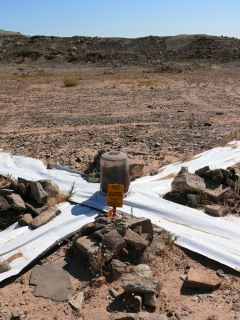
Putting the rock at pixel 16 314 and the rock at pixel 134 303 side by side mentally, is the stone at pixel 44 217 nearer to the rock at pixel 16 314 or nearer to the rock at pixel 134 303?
the rock at pixel 16 314

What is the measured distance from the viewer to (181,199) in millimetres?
4480

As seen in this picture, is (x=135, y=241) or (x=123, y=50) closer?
(x=135, y=241)

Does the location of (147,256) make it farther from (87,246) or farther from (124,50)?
(124,50)

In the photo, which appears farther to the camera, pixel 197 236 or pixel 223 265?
pixel 197 236

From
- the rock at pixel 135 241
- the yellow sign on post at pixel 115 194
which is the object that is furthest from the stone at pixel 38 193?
the rock at pixel 135 241

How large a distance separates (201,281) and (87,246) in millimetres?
1105

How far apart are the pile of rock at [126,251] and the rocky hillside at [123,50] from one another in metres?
36.1

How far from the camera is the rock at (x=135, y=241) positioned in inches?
125

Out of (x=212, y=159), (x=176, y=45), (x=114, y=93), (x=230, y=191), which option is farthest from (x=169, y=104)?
(x=176, y=45)

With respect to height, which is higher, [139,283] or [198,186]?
[198,186]

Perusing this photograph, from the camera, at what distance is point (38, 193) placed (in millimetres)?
4012

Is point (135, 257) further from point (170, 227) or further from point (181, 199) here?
point (181, 199)

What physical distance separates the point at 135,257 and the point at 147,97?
1160 cm

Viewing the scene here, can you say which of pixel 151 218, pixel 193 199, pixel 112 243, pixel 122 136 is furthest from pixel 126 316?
pixel 122 136
